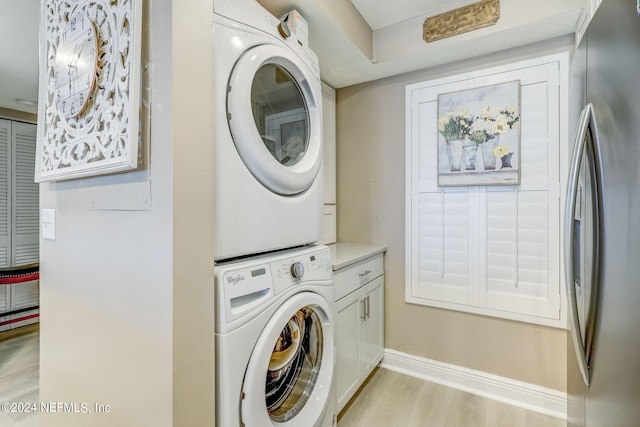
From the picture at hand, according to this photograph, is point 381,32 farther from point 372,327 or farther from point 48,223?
point 48,223

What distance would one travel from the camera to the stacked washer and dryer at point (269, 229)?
3.07 feet

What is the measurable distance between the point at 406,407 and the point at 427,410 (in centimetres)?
12

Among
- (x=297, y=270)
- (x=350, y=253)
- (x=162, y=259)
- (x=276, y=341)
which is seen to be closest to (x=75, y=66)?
(x=162, y=259)

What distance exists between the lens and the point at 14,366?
2.32m

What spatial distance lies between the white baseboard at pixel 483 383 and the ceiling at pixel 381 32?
2.07m

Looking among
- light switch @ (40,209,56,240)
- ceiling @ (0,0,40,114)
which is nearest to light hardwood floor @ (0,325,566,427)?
light switch @ (40,209,56,240)

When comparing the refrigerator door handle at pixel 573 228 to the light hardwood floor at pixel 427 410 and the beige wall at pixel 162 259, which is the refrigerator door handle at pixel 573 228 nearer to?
the light hardwood floor at pixel 427 410

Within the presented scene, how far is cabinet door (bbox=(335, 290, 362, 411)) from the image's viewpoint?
1.61 metres

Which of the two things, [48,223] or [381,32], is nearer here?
[48,223]

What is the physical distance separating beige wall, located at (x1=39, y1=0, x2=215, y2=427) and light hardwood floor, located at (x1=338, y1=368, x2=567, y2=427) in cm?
119

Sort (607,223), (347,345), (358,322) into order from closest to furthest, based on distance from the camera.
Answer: (607,223) < (347,345) < (358,322)

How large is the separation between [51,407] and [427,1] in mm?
2751

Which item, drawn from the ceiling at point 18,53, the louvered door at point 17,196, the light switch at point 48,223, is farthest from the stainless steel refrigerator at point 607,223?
the louvered door at point 17,196

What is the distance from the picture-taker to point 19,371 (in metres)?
2.25
